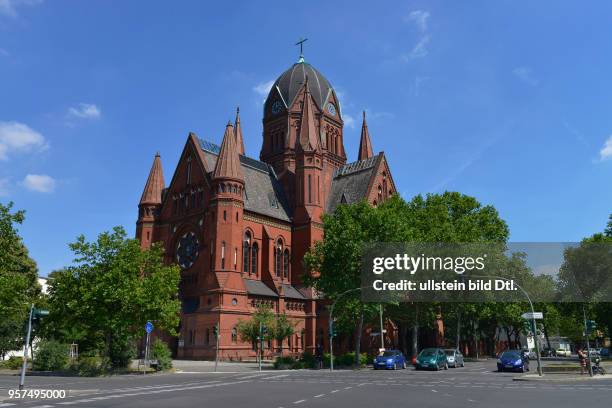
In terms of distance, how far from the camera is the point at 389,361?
38.2 m

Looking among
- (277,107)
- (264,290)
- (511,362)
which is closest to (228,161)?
(264,290)

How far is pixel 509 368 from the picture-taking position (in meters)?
36.2

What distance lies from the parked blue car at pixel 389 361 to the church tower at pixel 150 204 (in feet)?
111

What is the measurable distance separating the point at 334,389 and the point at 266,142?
61.0 meters

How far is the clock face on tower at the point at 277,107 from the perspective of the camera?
7875 centimetres

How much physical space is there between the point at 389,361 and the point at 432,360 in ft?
10.6

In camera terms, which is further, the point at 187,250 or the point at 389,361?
the point at 187,250

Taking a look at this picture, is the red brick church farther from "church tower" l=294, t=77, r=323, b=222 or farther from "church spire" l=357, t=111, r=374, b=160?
"church spire" l=357, t=111, r=374, b=160

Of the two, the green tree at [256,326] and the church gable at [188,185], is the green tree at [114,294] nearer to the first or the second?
the green tree at [256,326]

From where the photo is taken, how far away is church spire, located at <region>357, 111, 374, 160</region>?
8431 centimetres

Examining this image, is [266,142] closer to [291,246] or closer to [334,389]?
[291,246]

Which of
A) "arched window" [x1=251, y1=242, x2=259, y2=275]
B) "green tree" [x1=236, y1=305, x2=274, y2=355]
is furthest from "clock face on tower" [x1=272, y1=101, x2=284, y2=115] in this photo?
"green tree" [x1=236, y1=305, x2=274, y2=355]

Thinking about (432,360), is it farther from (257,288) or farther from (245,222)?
(245,222)

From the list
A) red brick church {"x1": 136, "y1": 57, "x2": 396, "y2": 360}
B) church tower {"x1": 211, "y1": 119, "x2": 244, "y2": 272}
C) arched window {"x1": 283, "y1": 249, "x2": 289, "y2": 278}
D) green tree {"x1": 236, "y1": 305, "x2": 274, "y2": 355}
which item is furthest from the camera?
arched window {"x1": 283, "y1": 249, "x2": 289, "y2": 278}
